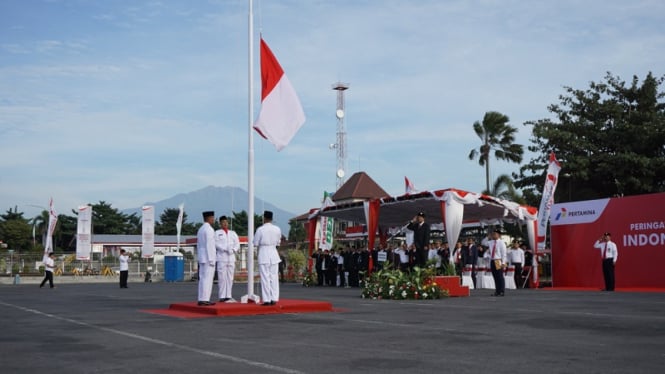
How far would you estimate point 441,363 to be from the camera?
21.7ft

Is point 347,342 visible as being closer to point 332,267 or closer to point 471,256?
point 471,256

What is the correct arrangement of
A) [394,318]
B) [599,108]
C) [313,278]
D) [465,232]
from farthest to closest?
[465,232]
[599,108]
[313,278]
[394,318]

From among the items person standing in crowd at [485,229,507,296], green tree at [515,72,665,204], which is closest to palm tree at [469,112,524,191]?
green tree at [515,72,665,204]

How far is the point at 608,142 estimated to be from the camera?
35.0 meters

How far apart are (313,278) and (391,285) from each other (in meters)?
14.2

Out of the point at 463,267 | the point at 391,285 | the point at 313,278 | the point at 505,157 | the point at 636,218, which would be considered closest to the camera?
the point at 391,285

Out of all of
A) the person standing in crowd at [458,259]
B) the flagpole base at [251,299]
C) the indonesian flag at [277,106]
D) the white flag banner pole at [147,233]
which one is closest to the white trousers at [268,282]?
the flagpole base at [251,299]

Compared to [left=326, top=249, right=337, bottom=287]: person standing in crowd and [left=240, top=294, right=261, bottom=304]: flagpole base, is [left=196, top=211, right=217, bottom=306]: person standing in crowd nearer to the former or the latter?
[left=240, top=294, right=261, bottom=304]: flagpole base

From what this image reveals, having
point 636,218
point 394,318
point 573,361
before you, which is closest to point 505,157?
point 636,218

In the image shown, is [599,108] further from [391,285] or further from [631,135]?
[391,285]

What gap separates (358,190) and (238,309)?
7315 centimetres

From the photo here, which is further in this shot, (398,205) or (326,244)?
(326,244)

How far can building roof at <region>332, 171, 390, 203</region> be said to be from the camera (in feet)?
279

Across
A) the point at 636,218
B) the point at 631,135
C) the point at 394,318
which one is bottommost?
the point at 394,318
